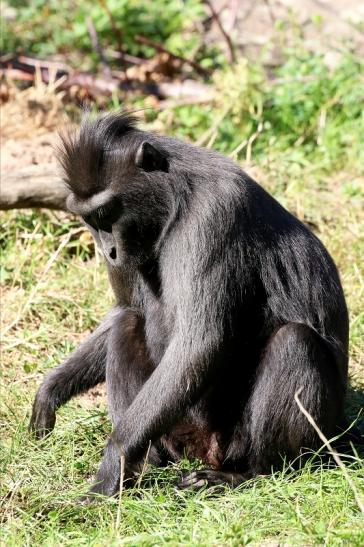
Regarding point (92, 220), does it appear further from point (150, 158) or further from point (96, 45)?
point (96, 45)

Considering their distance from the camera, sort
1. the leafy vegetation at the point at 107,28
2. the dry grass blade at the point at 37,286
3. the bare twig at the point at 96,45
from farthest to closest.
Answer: the leafy vegetation at the point at 107,28 < the bare twig at the point at 96,45 < the dry grass blade at the point at 37,286

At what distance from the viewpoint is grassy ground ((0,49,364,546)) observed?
419 cm

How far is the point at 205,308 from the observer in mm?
4559

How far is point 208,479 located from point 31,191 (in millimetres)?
3157

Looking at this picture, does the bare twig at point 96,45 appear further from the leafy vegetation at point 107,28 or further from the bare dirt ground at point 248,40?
the bare dirt ground at point 248,40

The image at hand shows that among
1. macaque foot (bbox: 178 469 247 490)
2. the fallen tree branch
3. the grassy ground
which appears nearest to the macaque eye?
the grassy ground

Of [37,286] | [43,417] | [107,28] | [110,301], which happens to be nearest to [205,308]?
[43,417]

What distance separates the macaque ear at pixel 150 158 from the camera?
477 centimetres

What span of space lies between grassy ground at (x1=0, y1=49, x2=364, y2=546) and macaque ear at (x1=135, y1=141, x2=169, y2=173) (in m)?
1.65

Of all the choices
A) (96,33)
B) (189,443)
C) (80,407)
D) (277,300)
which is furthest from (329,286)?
(96,33)

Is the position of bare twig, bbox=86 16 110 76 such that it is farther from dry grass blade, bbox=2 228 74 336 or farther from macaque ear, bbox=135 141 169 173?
macaque ear, bbox=135 141 169 173

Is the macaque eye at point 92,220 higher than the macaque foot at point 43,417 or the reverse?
higher

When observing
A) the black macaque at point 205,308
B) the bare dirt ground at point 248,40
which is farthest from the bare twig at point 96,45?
the black macaque at point 205,308

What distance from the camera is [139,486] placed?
4.68 metres
